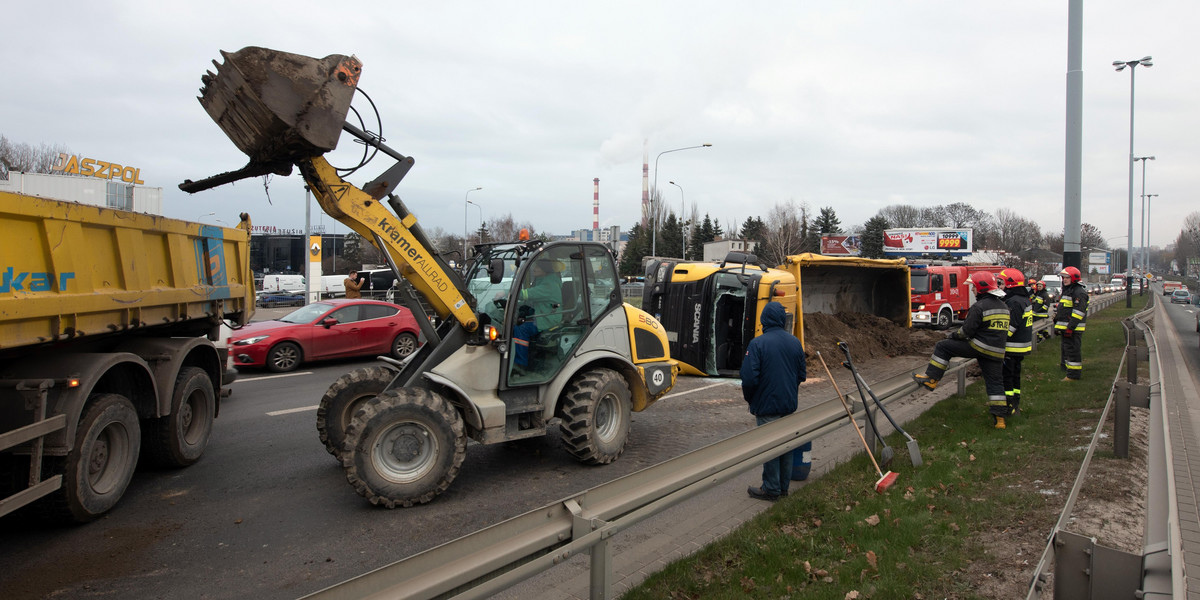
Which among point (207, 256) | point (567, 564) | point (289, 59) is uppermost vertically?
point (289, 59)

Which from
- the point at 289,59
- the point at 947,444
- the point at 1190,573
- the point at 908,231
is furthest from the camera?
the point at 908,231

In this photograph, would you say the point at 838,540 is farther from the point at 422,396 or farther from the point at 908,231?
the point at 908,231

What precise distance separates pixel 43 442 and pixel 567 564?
3491 millimetres

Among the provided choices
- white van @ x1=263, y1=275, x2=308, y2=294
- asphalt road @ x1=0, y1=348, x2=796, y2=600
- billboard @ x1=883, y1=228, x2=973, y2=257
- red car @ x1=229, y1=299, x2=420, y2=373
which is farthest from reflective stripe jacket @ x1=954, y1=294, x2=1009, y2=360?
white van @ x1=263, y1=275, x2=308, y2=294

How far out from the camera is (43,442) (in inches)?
173

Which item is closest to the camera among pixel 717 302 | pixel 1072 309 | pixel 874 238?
pixel 1072 309

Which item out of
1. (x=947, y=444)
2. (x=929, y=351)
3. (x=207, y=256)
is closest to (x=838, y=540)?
(x=947, y=444)

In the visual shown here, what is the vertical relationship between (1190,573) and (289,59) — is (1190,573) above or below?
below

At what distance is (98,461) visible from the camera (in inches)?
202

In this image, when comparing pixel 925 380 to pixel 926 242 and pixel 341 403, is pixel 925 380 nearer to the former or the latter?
pixel 341 403

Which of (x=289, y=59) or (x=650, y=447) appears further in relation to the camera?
(x=650, y=447)

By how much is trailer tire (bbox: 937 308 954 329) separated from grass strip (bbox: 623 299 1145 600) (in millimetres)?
14640

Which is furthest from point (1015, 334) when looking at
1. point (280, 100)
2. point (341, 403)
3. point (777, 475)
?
point (280, 100)

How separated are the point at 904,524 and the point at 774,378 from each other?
4.66 ft
